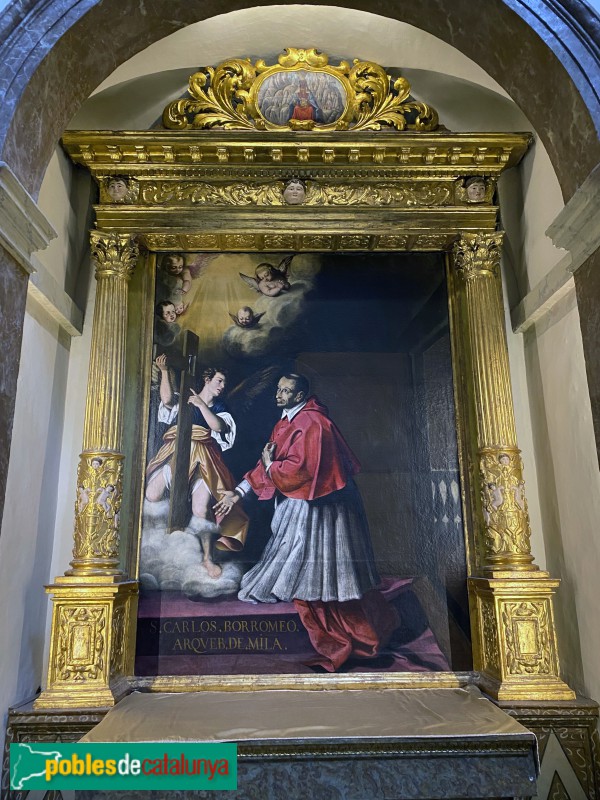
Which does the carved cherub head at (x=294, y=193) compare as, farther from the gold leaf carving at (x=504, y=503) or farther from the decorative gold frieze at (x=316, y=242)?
the gold leaf carving at (x=504, y=503)

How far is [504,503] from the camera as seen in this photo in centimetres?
507

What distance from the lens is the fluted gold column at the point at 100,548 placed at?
181 inches

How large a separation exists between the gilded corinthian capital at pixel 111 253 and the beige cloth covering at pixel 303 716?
3502 millimetres

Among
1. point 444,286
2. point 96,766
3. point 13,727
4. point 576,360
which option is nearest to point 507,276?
point 444,286

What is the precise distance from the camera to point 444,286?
5.98 metres

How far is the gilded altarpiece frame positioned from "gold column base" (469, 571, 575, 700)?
0.17 m

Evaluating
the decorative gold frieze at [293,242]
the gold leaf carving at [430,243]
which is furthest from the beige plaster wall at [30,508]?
the gold leaf carving at [430,243]

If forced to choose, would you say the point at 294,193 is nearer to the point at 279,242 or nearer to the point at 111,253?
the point at 279,242

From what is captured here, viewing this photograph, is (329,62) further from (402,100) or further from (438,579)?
(438,579)

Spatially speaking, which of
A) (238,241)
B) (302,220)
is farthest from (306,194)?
(238,241)

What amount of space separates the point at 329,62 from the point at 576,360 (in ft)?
11.9

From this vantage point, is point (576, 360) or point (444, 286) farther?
point (444, 286)

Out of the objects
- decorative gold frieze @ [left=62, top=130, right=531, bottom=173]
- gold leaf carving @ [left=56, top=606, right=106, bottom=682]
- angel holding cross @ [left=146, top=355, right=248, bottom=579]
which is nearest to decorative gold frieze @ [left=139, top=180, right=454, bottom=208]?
decorative gold frieze @ [left=62, top=130, right=531, bottom=173]

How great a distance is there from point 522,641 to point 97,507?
3396 millimetres
